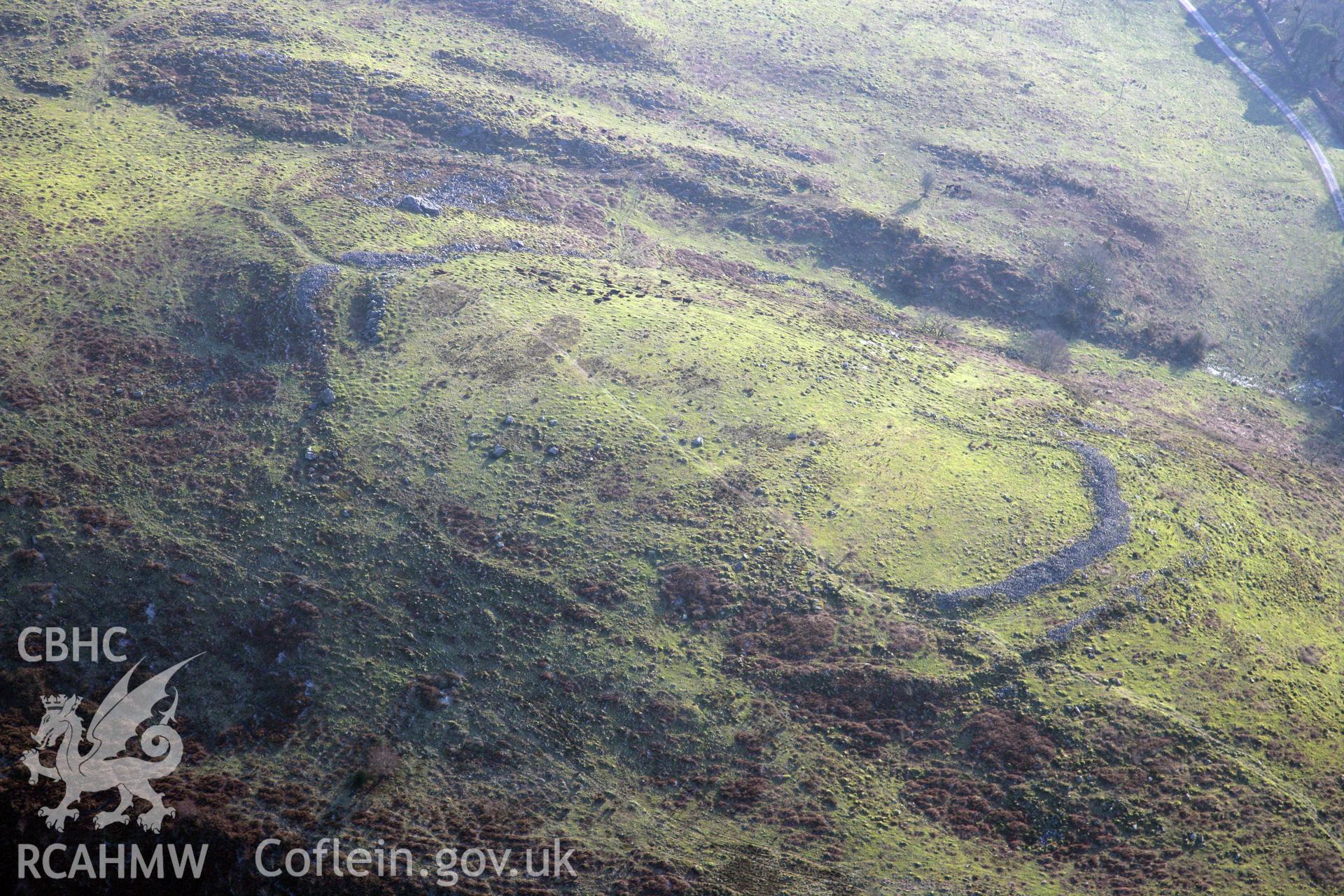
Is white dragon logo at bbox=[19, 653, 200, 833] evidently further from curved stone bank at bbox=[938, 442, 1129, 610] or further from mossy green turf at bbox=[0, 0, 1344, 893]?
curved stone bank at bbox=[938, 442, 1129, 610]

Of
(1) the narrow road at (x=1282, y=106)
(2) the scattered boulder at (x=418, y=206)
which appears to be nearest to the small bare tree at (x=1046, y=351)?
(1) the narrow road at (x=1282, y=106)

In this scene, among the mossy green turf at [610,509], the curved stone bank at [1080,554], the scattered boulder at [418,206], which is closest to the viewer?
the mossy green turf at [610,509]

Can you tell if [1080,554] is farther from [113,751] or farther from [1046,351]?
[113,751]

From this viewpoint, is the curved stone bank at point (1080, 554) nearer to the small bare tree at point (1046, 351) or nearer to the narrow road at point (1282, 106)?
the small bare tree at point (1046, 351)

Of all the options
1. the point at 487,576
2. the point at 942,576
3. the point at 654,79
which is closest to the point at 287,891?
the point at 487,576

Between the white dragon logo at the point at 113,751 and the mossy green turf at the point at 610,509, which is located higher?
the mossy green turf at the point at 610,509

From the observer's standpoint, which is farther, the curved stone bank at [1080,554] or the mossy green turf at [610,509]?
the curved stone bank at [1080,554]

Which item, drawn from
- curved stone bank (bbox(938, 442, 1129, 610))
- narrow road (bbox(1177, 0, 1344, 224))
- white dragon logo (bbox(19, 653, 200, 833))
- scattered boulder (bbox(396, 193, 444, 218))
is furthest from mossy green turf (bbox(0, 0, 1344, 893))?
narrow road (bbox(1177, 0, 1344, 224))

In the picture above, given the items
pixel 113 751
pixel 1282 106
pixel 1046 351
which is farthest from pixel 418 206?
pixel 1282 106
